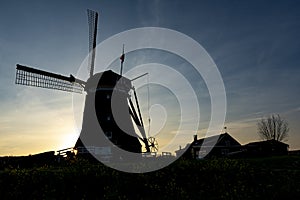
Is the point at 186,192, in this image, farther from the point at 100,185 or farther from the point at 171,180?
the point at 100,185

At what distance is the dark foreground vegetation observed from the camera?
12.7 m

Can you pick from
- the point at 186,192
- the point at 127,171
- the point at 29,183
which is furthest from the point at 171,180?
the point at 29,183

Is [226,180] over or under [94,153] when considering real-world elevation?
under

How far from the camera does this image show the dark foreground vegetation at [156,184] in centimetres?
1270

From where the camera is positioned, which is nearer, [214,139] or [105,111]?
[105,111]

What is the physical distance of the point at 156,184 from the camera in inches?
524

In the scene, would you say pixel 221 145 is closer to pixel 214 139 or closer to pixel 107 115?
pixel 214 139

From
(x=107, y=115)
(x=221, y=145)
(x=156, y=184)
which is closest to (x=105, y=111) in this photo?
(x=107, y=115)

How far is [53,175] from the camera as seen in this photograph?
14133 millimetres

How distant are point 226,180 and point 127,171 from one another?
4.84 metres

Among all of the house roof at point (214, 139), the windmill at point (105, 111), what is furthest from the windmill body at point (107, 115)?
the house roof at point (214, 139)

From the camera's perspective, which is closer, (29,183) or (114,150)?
(29,183)

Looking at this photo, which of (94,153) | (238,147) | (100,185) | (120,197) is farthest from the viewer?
(238,147)

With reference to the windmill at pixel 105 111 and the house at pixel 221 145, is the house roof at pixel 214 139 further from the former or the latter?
the windmill at pixel 105 111
